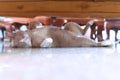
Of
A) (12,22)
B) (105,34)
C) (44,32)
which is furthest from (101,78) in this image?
(12,22)

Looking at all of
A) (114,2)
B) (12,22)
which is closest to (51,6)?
(114,2)

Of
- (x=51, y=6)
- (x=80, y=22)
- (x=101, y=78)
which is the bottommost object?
(x=101, y=78)

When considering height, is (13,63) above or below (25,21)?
below

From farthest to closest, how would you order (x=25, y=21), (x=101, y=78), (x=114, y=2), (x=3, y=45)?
(x=114, y=2) < (x=25, y=21) < (x=3, y=45) < (x=101, y=78)

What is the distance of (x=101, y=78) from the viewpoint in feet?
2.05

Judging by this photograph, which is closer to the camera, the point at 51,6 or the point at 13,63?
the point at 13,63

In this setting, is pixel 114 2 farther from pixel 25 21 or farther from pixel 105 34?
pixel 25 21

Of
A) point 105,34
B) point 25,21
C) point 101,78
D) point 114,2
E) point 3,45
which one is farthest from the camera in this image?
point 114,2

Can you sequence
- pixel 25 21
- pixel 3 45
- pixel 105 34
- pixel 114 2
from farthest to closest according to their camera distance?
1. pixel 114 2
2. pixel 25 21
3. pixel 105 34
4. pixel 3 45

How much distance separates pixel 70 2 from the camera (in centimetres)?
228

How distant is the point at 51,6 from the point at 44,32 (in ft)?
3.60

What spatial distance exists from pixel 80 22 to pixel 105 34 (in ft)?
0.79

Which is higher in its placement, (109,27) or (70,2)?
(70,2)

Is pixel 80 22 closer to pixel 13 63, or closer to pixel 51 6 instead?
pixel 51 6
